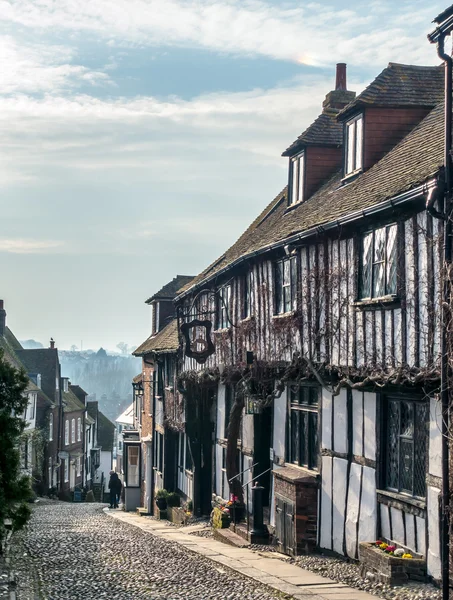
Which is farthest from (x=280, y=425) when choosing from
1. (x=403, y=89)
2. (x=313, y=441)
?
(x=403, y=89)

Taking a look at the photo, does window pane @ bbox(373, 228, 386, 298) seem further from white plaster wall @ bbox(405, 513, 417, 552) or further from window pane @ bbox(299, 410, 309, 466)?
window pane @ bbox(299, 410, 309, 466)

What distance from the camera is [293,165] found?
19.8 metres

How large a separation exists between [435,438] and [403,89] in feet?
25.4

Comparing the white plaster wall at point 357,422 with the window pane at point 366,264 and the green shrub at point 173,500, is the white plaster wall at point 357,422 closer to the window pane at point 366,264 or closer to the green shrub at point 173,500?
the window pane at point 366,264

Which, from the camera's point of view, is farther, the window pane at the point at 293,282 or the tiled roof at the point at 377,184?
the window pane at the point at 293,282

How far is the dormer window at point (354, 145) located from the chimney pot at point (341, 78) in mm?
5841

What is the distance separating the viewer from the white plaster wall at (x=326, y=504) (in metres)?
14.4

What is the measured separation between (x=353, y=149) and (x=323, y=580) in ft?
26.2

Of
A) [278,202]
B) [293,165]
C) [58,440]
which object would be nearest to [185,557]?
[293,165]

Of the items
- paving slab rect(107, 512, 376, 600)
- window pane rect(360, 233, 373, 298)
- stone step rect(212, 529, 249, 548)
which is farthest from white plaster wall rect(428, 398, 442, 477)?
stone step rect(212, 529, 249, 548)

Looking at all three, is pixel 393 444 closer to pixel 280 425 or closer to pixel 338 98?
pixel 280 425

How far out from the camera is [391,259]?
38.6 feet

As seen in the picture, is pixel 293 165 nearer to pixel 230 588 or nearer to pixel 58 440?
pixel 230 588

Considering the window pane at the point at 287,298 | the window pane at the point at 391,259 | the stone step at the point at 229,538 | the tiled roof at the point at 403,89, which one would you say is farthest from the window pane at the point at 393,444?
the tiled roof at the point at 403,89
